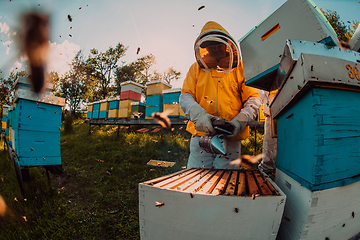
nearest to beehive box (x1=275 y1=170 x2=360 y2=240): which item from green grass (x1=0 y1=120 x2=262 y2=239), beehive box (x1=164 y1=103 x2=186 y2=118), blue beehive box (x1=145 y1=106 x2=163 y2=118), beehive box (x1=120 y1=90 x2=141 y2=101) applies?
green grass (x1=0 y1=120 x2=262 y2=239)

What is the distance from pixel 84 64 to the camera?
2000 centimetres

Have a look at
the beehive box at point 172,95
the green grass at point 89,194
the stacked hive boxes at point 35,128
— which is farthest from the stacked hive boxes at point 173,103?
the stacked hive boxes at point 35,128

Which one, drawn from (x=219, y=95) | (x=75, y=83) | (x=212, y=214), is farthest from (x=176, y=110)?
(x=75, y=83)

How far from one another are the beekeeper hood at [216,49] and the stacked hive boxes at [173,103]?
9.21 ft

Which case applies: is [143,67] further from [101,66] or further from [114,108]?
[114,108]

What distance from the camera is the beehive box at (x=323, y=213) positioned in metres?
0.71

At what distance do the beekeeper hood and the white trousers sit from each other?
0.89 meters

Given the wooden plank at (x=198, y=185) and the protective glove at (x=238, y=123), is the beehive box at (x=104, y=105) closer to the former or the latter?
the protective glove at (x=238, y=123)

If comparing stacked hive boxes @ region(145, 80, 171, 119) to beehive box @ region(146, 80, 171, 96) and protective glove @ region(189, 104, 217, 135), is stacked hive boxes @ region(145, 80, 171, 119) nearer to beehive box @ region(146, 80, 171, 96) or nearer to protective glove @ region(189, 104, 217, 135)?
beehive box @ region(146, 80, 171, 96)

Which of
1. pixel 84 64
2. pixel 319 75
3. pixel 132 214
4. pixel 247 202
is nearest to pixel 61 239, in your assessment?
pixel 132 214

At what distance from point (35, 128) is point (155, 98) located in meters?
3.47

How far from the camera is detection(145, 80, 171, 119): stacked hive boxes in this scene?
5586 millimetres

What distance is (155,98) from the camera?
5.64 meters

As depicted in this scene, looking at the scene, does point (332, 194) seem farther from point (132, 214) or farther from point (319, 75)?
point (132, 214)
